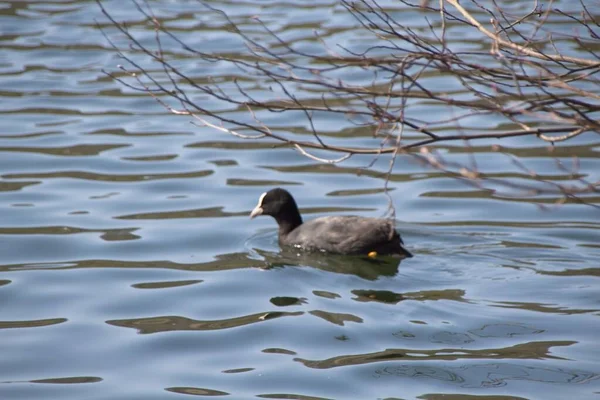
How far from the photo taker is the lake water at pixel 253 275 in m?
6.93

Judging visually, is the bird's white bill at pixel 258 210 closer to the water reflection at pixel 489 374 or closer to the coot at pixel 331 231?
the coot at pixel 331 231

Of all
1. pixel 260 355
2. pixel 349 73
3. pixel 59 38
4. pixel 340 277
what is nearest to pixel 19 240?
pixel 340 277

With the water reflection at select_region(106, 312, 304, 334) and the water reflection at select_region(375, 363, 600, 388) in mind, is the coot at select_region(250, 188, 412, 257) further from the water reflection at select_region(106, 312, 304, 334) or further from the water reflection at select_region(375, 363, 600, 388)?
the water reflection at select_region(375, 363, 600, 388)

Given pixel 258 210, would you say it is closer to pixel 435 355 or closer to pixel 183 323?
pixel 183 323

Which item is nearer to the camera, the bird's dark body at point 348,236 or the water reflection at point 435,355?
the water reflection at point 435,355

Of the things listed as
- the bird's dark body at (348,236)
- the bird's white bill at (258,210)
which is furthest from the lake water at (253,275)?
the bird's white bill at (258,210)

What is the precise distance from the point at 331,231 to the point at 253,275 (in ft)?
3.19

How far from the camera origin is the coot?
966 cm

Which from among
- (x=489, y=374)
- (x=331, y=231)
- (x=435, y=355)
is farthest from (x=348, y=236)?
(x=489, y=374)

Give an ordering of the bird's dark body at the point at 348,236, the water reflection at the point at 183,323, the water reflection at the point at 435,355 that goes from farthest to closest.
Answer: the bird's dark body at the point at 348,236 → the water reflection at the point at 183,323 → the water reflection at the point at 435,355

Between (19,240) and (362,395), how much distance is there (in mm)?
4709

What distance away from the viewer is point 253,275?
9375 millimetres

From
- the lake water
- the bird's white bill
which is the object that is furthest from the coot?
the lake water

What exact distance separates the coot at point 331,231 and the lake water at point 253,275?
0.47ft
